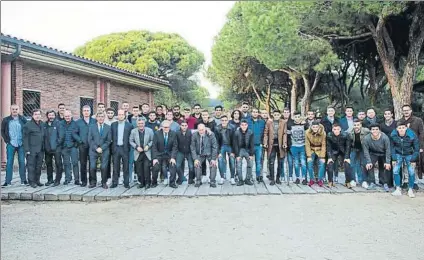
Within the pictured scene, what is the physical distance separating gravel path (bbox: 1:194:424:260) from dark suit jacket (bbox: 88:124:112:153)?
133cm

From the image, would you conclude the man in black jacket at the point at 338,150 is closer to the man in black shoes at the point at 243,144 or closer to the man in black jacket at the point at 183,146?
the man in black shoes at the point at 243,144

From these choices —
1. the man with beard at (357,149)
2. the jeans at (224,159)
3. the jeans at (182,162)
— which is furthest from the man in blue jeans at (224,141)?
the man with beard at (357,149)

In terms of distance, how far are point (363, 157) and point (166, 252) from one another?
5424 mm

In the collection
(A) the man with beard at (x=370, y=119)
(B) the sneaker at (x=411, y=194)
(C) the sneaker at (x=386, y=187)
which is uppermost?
(A) the man with beard at (x=370, y=119)

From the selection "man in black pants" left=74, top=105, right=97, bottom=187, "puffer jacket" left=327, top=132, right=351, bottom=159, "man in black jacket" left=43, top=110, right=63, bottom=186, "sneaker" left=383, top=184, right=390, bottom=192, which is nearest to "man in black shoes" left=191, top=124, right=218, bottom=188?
"man in black pants" left=74, top=105, right=97, bottom=187

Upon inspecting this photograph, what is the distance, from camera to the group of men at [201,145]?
28.1 ft

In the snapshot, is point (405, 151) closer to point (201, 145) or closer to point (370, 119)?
point (370, 119)

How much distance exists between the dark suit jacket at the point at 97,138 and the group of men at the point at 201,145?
0.02 meters

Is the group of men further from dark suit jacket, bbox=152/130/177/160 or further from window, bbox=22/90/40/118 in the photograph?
window, bbox=22/90/40/118

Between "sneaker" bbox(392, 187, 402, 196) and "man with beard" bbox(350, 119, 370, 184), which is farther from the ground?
"man with beard" bbox(350, 119, 370, 184)

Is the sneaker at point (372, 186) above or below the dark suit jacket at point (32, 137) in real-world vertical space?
below

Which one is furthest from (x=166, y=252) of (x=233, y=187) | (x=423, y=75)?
(x=423, y=75)

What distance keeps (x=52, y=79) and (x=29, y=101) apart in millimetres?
1237

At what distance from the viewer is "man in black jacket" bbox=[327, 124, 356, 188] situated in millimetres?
8609
